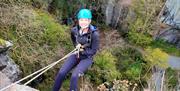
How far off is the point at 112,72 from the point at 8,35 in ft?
14.4

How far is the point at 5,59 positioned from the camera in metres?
7.46

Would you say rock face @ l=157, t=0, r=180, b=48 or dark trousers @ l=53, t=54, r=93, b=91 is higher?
dark trousers @ l=53, t=54, r=93, b=91

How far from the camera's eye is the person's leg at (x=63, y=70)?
653 centimetres

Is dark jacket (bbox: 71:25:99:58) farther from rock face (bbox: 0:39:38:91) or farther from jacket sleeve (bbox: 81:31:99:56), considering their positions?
rock face (bbox: 0:39:38:91)

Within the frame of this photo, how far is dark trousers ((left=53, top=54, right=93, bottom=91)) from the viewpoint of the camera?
6440 millimetres

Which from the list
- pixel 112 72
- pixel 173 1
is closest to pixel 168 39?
pixel 173 1

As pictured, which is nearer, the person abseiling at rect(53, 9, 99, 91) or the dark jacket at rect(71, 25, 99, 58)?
the person abseiling at rect(53, 9, 99, 91)

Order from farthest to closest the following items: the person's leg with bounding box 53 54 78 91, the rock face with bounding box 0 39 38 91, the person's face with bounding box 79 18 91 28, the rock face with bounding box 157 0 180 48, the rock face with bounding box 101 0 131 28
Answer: the rock face with bounding box 157 0 180 48 → the rock face with bounding box 101 0 131 28 → the person's leg with bounding box 53 54 78 91 → the person's face with bounding box 79 18 91 28 → the rock face with bounding box 0 39 38 91

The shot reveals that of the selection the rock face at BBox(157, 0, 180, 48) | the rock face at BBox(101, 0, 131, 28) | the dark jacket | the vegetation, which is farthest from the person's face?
the rock face at BBox(157, 0, 180, 48)

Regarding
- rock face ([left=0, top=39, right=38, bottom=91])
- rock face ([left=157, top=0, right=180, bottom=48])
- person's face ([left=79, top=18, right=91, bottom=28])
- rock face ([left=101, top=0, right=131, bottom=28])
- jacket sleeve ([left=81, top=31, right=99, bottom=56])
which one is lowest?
rock face ([left=157, top=0, right=180, bottom=48])

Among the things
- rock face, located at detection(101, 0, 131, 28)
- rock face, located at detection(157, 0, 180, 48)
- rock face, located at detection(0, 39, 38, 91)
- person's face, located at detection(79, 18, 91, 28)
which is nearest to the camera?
rock face, located at detection(0, 39, 38, 91)

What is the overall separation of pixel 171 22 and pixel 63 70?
13714mm

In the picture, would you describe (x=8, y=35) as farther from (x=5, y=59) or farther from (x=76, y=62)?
(x=76, y=62)

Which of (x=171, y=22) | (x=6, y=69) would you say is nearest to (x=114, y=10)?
(x=171, y=22)
